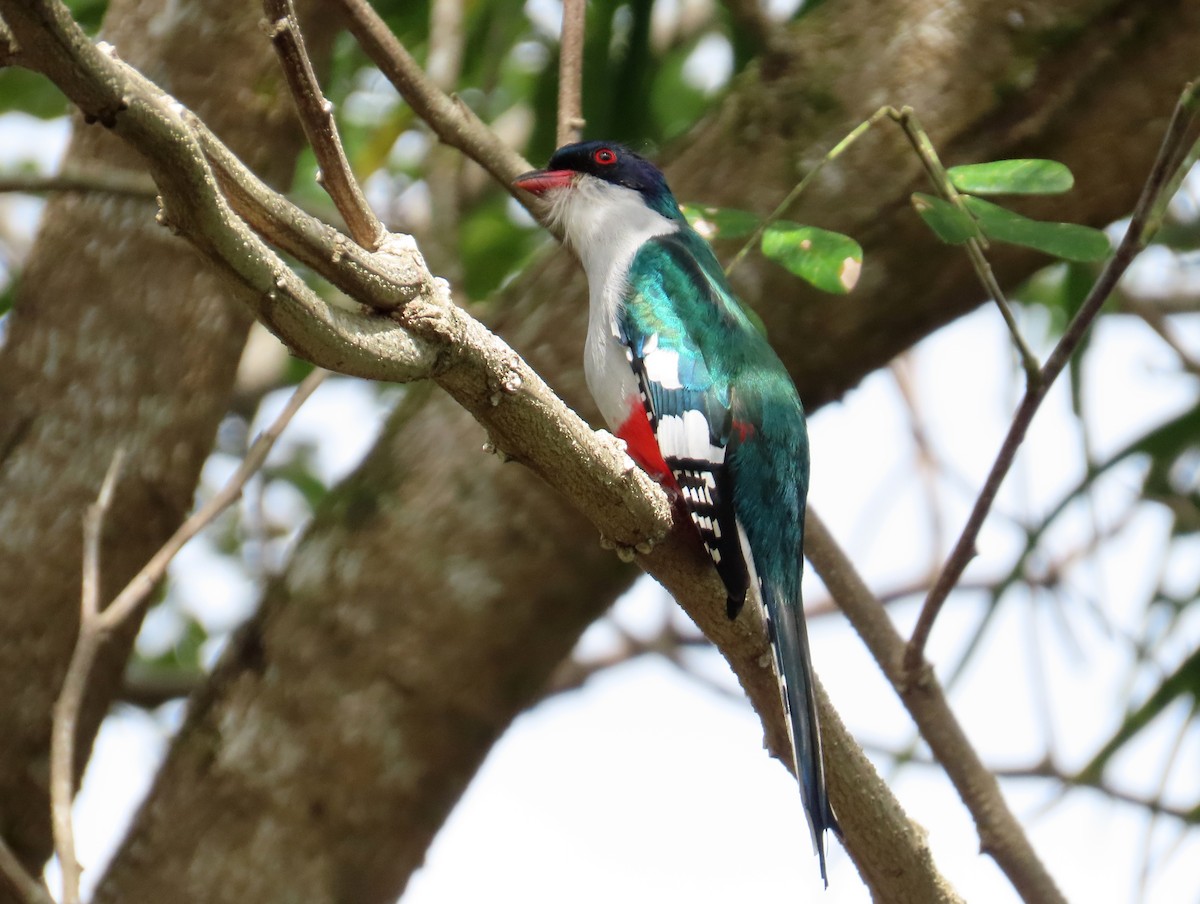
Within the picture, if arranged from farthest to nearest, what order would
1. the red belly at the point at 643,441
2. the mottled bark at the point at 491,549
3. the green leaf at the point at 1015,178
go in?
the mottled bark at the point at 491,549, the red belly at the point at 643,441, the green leaf at the point at 1015,178

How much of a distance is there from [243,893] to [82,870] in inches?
27.0

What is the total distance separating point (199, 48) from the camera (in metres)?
3.54

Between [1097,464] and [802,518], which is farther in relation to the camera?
[1097,464]

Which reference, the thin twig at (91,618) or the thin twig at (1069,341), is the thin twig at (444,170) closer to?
the thin twig at (91,618)

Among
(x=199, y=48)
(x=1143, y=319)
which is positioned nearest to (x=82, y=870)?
(x=199, y=48)

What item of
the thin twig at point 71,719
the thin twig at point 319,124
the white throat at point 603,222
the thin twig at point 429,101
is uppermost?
the white throat at point 603,222

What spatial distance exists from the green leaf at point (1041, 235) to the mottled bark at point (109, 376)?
181 cm

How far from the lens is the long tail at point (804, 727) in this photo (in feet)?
7.07

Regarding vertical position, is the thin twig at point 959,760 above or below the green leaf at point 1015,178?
below

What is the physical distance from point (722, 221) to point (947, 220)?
51 cm

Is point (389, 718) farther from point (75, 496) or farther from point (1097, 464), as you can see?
point (1097, 464)

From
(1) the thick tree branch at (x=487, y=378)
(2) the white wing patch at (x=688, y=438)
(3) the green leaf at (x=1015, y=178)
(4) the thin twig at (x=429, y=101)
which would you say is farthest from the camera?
(4) the thin twig at (x=429, y=101)

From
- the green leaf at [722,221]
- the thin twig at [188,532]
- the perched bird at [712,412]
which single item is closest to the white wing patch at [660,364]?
the perched bird at [712,412]

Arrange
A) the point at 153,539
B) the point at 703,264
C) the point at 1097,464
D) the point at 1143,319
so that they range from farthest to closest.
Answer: the point at 1143,319 → the point at 1097,464 → the point at 153,539 → the point at 703,264
